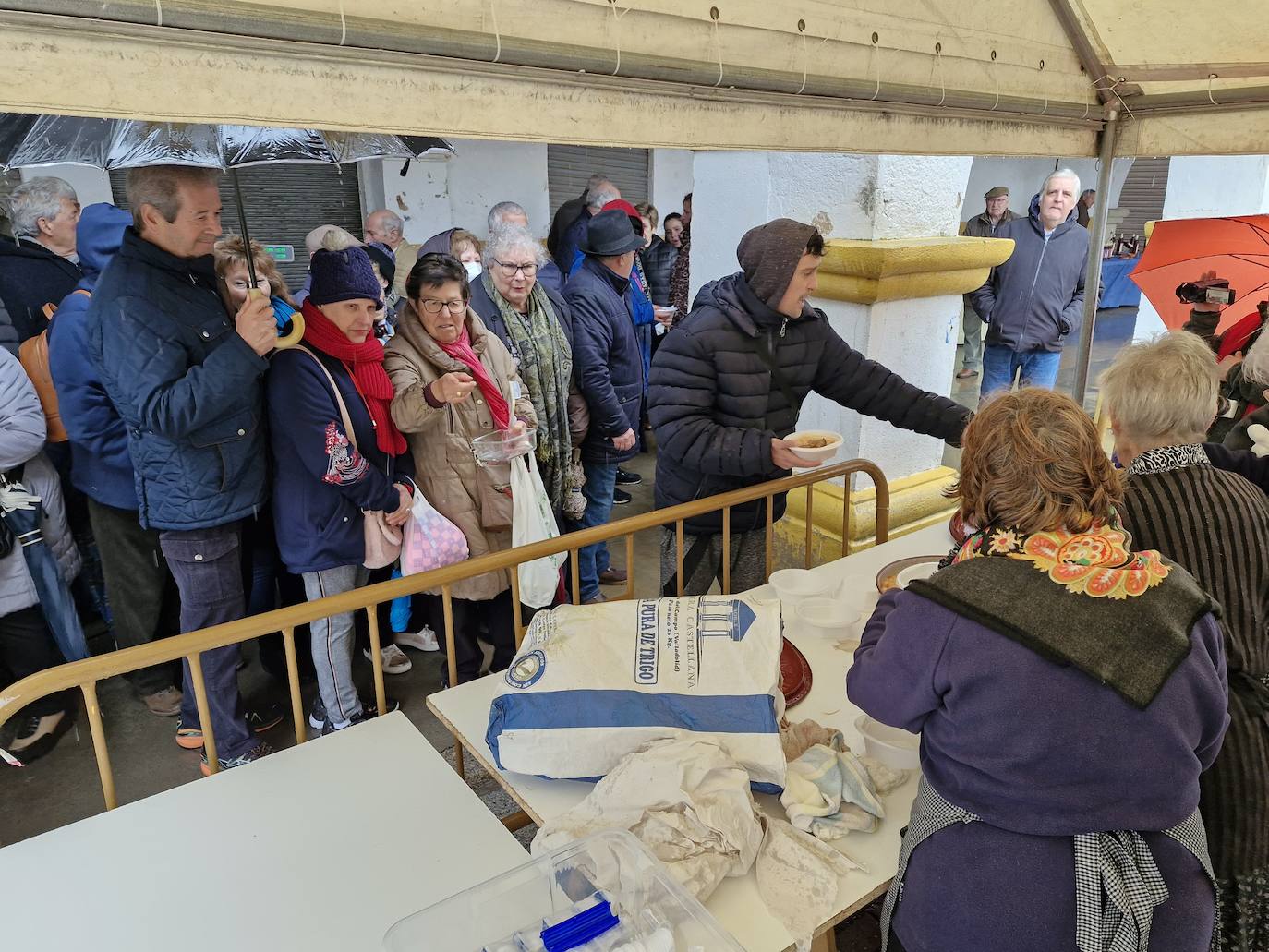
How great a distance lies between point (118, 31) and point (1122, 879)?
72.7 inches

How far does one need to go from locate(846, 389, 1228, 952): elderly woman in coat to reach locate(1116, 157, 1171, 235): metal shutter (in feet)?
53.2

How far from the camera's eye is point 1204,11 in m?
2.55

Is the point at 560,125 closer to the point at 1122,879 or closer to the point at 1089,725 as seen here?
the point at 1089,725

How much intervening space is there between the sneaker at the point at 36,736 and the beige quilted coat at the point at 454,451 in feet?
5.65

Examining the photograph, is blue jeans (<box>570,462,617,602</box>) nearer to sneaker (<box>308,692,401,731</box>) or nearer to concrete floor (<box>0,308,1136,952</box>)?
concrete floor (<box>0,308,1136,952</box>)

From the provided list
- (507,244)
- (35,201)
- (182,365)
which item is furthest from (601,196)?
(182,365)

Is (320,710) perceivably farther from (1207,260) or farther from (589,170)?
(589,170)

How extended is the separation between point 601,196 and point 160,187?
11.5 ft

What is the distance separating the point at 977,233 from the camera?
27.3 ft

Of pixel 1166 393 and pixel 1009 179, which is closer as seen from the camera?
pixel 1166 393

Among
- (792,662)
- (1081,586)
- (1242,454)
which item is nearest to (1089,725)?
(1081,586)

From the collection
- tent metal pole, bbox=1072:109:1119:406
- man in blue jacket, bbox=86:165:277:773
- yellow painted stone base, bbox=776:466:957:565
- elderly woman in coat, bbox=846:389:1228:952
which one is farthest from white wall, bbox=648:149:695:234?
elderly woman in coat, bbox=846:389:1228:952

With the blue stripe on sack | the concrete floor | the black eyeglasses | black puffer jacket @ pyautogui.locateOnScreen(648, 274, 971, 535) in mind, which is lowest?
the concrete floor

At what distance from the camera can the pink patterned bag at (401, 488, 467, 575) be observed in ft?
9.81
